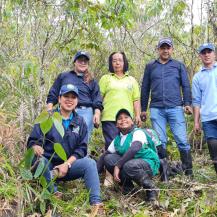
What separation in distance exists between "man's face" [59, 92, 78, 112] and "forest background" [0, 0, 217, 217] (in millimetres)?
421

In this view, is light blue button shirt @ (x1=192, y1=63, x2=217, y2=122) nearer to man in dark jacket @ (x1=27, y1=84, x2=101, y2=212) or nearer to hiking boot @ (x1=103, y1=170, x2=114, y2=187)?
hiking boot @ (x1=103, y1=170, x2=114, y2=187)

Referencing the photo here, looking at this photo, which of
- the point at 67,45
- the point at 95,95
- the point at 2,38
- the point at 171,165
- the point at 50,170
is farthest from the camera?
the point at 67,45

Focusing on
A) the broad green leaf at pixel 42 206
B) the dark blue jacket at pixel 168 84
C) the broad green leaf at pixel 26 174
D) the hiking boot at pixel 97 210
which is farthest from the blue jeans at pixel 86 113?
the broad green leaf at pixel 42 206

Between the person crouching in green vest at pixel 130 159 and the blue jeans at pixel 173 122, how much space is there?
0.57 meters

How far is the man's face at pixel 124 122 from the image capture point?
170 inches

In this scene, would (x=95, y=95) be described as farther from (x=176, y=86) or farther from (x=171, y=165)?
(x=171, y=165)

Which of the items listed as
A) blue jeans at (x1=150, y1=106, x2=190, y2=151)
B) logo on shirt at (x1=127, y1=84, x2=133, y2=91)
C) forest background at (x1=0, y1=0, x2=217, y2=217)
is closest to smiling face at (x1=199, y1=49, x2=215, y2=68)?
blue jeans at (x1=150, y1=106, x2=190, y2=151)

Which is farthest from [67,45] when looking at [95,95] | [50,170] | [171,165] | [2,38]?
[50,170]

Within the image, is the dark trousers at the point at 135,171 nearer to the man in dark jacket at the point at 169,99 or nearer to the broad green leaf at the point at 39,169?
the man in dark jacket at the point at 169,99

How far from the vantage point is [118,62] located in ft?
15.9

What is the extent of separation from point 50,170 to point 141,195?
1.06 metres

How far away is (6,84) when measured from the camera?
4.41m

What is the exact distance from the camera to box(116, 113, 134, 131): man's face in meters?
4.33

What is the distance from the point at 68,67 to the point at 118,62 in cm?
235
